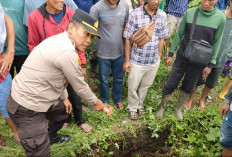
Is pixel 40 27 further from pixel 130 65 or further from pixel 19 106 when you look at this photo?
pixel 130 65

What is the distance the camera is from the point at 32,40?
2609 millimetres

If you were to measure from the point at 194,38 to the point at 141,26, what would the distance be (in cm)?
82

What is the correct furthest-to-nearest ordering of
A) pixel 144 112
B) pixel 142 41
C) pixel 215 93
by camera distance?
pixel 215 93 < pixel 144 112 < pixel 142 41

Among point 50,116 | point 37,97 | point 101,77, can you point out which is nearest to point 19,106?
point 37,97

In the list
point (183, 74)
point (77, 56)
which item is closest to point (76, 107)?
point (77, 56)

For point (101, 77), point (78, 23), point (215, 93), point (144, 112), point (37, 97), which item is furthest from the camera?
point (215, 93)

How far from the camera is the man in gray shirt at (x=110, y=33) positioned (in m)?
2.92

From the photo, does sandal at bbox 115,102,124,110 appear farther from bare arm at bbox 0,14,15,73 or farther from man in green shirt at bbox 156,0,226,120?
bare arm at bbox 0,14,15,73

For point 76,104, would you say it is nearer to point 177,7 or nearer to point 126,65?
point 126,65

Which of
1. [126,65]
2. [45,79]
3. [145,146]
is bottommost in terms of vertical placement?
[145,146]

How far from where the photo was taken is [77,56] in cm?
192

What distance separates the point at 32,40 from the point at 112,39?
115 cm

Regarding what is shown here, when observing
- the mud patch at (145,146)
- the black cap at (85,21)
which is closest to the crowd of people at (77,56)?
the black cap at (85,21)

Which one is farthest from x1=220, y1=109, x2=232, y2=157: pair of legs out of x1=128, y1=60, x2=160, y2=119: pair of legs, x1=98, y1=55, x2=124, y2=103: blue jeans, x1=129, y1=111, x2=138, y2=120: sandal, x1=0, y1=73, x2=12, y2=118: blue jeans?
x1=0, y1=73, x2=12, y2=118: blue jeans
